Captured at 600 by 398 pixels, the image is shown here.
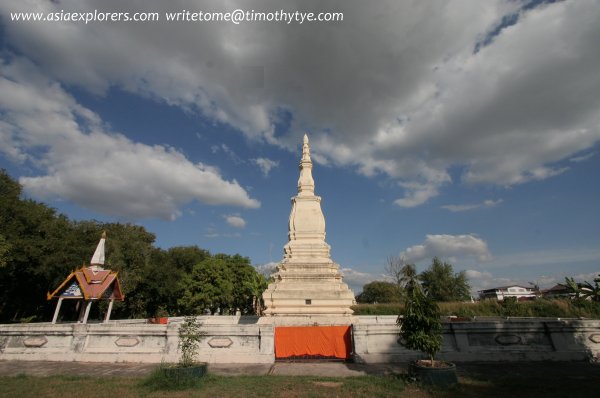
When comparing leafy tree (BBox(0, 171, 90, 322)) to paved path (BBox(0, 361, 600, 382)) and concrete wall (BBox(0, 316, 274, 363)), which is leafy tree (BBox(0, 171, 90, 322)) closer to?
concrete wall (BBox(0, 316, 274, 363))

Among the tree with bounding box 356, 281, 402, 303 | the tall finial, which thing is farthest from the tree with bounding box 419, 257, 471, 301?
the tall finial

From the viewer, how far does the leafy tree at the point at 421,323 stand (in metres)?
9.37

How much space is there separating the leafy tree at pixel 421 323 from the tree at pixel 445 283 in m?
49.6

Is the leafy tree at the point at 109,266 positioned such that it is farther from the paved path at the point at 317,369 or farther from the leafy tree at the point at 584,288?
the leafy tree at the point at 584,288

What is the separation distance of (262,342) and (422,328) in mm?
5908

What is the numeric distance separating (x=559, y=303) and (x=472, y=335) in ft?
86.7

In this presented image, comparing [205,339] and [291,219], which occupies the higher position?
[291,219]

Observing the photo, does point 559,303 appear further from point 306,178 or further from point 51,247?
point 51,247

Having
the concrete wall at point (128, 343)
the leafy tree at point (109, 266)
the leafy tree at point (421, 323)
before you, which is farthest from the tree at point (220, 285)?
the leafy tree at point (421, 323)

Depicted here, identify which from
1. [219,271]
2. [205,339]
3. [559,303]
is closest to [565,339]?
[205,339]

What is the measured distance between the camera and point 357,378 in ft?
32.0

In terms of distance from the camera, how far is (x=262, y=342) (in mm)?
12602

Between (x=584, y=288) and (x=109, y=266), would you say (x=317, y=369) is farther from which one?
(x=109, y=266)

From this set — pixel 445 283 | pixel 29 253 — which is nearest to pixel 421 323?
pixel 29 253
